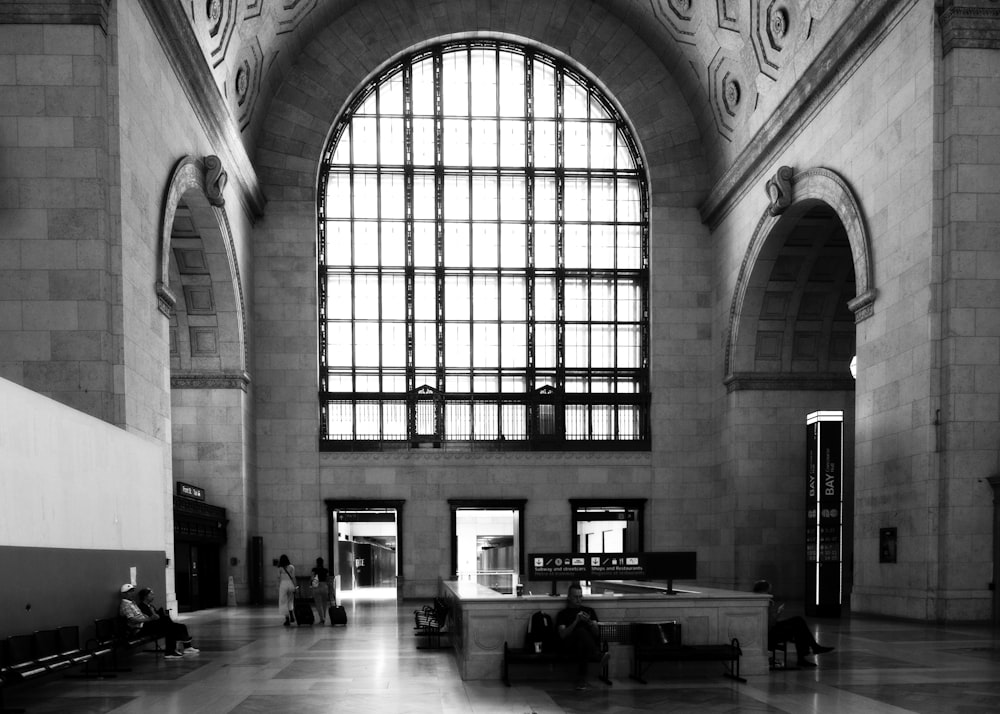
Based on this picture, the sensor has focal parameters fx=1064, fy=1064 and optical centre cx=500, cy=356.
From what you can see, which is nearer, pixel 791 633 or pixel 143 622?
pixel 791 633

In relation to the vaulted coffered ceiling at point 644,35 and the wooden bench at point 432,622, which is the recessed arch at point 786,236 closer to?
the vaulted coffered ceiling at point 644,35

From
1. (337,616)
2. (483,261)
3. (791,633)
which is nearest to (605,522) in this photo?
(483,261)

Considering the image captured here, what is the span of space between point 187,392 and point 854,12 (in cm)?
2021

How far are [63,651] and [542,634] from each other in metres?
5.90

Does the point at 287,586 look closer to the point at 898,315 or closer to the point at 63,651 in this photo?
the point at 63,651

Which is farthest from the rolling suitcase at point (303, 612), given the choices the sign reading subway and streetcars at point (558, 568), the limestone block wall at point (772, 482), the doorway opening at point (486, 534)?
the limestone block wall at point (772, 482)

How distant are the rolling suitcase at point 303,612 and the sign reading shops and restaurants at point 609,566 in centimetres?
961

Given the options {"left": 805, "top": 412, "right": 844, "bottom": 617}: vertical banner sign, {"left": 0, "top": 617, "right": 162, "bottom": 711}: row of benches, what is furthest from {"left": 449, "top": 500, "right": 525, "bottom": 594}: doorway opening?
{"left": 0, "top": 617, "right": 162, "bottom": 711}: row of benches

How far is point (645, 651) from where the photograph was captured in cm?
1331

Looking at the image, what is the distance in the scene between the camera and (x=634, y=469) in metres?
34.5

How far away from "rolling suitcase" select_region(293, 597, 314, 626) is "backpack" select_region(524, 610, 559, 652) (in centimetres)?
1017

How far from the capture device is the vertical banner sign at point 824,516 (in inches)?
888

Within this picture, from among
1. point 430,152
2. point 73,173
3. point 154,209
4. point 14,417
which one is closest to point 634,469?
point 430,152

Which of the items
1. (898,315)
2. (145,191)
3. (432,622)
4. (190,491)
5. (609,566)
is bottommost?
(432,622)
